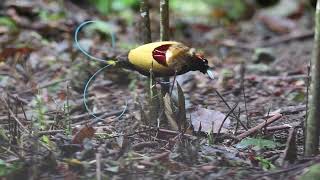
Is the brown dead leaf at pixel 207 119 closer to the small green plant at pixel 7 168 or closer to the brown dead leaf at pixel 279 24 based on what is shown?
the small green plant at pixel 7 168

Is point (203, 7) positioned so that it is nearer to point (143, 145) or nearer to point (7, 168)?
point (143, 145)

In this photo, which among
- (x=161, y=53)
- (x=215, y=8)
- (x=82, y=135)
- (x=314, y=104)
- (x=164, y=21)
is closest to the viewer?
(x=314, y=104)

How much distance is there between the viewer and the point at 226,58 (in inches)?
213

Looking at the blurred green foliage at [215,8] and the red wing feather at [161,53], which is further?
the blurred green foliage at [215,8]

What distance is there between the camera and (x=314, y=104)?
89.6 inches

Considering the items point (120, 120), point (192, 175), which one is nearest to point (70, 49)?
point (120, 120)

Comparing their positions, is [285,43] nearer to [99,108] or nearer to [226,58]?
[226,58]

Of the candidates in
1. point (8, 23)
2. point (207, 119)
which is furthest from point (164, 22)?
point (8, 23)

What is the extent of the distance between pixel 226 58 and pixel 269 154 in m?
3.05

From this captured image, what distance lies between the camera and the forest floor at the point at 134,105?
2.25m

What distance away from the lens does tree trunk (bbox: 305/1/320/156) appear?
7.39 feet

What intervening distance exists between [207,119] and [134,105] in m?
0.55

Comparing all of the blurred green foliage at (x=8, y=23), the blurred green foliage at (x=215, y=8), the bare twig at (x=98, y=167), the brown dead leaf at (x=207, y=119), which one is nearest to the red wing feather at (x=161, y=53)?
the brown dead leaf at (x=207, y=119)

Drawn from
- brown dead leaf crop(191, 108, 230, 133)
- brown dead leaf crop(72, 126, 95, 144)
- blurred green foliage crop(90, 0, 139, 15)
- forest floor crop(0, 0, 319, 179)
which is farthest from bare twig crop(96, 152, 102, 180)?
blurred green foliage crop(90, 0, 139, 15)
